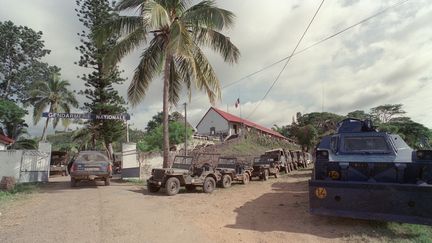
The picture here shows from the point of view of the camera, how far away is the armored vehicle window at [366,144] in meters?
8.18

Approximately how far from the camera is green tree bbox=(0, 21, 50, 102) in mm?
33656

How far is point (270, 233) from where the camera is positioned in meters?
6.60

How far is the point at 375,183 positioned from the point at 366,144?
6.62 ft

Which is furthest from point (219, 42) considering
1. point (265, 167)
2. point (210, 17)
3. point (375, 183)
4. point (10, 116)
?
point (10, 116)

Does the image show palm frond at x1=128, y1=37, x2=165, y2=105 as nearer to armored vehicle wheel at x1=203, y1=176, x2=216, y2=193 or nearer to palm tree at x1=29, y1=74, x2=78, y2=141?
armored vehicle wheel at x1=203, y1=176, x2=216, y2=193

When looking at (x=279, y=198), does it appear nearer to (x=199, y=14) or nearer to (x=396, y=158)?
(x=396, y=158)

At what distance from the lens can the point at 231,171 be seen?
1538 cm

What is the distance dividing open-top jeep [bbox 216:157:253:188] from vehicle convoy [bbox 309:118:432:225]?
7.15m

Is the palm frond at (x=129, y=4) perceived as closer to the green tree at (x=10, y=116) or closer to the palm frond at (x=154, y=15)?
the palm frond at (x=154, y=15)

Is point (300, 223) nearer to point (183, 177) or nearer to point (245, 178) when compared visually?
point (183, 177)

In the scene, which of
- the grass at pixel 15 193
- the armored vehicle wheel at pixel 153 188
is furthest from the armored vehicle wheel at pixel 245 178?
the grass at pixel 15 193

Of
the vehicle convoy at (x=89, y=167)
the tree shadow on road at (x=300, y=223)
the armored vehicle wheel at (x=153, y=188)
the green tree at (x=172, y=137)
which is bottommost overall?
the tree shadow on road at (x=300, y=223)

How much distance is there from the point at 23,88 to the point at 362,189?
36431 millimetres

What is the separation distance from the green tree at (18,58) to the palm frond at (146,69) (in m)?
23.9
